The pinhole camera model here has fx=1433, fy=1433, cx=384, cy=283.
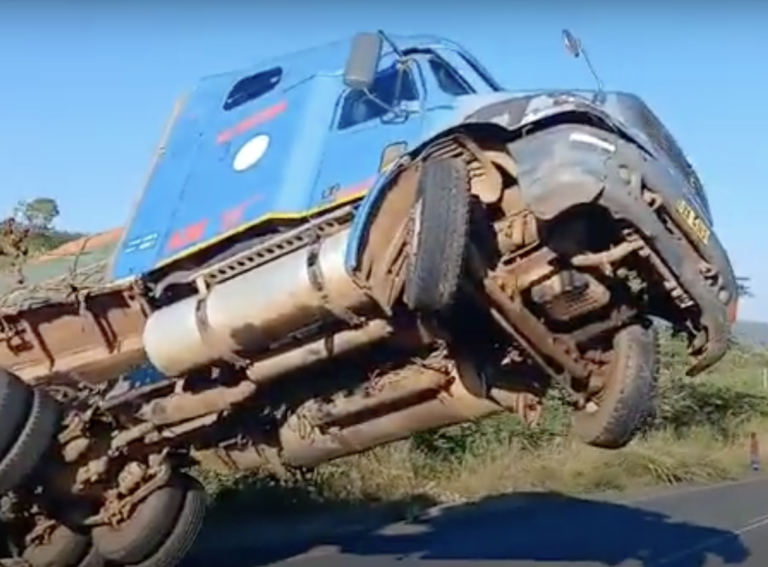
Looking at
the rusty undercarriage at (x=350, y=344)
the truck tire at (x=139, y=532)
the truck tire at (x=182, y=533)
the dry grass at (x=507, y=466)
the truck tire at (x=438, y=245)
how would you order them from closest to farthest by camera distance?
the truck tire at (x=438, y=245)
the rusty undercarriage at (x=350, y=344)
the truck tire at (x=139, y=532)
the truck tire at (x=182, y=533)
the dry grass at (x=507, y=466)

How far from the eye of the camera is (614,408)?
7664mm

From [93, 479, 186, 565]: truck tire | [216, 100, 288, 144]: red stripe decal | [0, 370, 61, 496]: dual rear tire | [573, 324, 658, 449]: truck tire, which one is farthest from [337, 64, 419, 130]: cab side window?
[93, 479, 186, 565]: truck tire

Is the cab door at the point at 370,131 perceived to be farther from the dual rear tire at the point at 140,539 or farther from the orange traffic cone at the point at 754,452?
the orange traffic cone at the point at 754,452

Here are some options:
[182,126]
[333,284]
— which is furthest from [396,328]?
[182,126]

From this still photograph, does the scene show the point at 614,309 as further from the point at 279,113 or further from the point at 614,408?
the point at 279,113

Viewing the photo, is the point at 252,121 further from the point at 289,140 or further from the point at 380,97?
the point at 380,97

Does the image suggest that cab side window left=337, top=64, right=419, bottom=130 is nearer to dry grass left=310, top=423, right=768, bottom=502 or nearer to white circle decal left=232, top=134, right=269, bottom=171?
white circle decal left=232, top=134, right=269, bottom=171

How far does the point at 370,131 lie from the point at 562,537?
8.48m

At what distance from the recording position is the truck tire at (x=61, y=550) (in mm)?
9297

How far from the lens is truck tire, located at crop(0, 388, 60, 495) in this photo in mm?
8125

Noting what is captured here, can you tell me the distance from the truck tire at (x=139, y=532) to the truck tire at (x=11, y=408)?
1316 mm

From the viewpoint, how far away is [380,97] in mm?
7738

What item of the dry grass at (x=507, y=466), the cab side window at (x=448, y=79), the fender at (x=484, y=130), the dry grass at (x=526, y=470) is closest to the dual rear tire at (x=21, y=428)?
the fender at (x=484, y=130)

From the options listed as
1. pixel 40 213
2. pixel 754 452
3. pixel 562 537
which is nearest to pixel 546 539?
pixel 562 537
